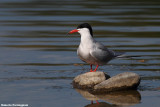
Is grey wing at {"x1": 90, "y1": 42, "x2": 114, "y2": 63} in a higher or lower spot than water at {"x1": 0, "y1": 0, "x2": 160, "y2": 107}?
higher

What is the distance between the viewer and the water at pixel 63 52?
7707mm

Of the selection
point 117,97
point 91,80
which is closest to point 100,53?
point 91,80

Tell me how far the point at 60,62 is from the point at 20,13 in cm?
1166

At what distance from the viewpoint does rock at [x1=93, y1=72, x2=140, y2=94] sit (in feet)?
26.5

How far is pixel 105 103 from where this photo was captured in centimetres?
730

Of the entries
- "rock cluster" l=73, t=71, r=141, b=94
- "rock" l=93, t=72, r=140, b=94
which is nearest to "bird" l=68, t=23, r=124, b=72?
"rock cluster" l=73, t=71, r=141, b=94

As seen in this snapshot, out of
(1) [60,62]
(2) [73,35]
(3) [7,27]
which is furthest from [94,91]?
(3) [7,27]

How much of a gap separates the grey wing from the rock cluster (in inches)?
13.3

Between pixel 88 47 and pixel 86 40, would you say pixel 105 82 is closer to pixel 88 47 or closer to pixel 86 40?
pixel 88 47

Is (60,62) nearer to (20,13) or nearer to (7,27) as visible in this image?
(7,27)

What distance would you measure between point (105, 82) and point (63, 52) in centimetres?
379

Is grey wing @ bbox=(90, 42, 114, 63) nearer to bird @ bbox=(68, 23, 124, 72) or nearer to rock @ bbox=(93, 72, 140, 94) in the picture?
bird @ bbox=(68, 23, 124, 72)

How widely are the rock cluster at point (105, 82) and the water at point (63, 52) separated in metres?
0.20

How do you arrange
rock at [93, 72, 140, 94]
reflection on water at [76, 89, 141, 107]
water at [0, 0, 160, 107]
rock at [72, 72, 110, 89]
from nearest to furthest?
1. reflection on water at [76, 89, 141, 107]
2. water at [0, 0, 160, 107]
3. rock at [93, 72, 140, 94]
4. rock at [72, 72, 110, 89]
